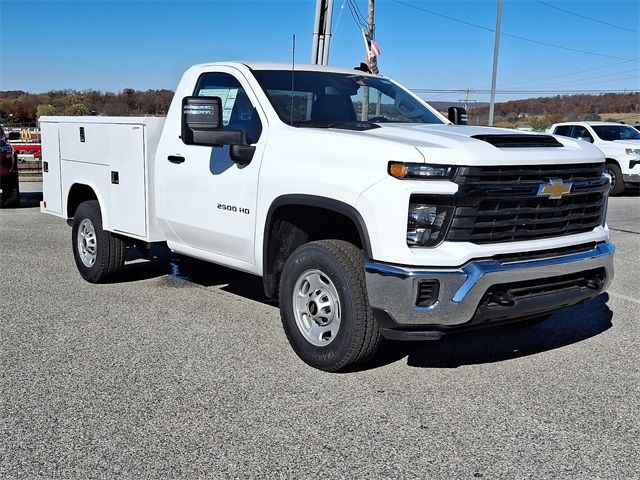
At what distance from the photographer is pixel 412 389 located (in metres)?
4.45

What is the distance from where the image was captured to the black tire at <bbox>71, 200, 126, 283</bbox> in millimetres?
6961

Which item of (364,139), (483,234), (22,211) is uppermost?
(364,139)

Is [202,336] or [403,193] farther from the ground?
[403,193]

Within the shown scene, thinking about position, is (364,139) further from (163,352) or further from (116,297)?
(116,297)

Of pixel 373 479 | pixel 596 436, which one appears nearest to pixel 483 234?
pixel 596 436

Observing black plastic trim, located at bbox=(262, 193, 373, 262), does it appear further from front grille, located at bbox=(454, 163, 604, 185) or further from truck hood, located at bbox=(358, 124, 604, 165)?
front grille, located at bbox=(454, 163, 604, 185)

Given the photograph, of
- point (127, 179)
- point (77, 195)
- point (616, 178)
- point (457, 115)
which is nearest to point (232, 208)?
point (127, 179)

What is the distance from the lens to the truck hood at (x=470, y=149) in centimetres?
407

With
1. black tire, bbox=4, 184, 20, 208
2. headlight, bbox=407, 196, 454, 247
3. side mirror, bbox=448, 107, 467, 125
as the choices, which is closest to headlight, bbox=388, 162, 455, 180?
headlight, bbox=407, 196, 454, 247

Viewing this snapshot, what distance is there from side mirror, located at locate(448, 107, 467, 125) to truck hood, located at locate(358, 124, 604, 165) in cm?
150

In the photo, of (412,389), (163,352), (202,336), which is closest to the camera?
(412,389)

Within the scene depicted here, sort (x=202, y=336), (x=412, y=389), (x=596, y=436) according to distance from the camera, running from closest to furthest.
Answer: (x=596, y=436)
(x=412, y=389)
(x=202, y=336)

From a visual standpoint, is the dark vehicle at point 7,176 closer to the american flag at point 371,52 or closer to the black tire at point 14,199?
the black tire at point 14,199

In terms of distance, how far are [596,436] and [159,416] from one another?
7.65 ft
